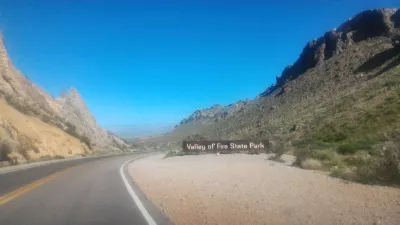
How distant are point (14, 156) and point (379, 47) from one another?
58.4m

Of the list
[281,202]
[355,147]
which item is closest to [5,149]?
[355,147]

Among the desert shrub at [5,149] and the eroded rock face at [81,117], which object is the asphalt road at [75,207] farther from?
the eroded rock face at [81,117]

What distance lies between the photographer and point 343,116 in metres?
43.3

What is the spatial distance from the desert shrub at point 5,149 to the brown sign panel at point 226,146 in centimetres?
1714

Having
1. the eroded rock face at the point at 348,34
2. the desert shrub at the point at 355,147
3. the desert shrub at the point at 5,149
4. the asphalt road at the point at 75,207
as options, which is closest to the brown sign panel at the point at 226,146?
the desert shrub at the point at 355,147

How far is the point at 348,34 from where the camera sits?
84562 mm

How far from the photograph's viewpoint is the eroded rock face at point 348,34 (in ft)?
264

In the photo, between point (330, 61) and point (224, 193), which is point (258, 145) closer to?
point (224, 193)

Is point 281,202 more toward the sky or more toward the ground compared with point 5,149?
more toward the ground

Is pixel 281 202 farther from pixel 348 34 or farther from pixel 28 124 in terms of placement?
pixel 348 34

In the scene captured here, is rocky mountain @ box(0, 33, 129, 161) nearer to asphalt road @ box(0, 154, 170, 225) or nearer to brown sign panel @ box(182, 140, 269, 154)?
brown sign panel @ box(182, 140, 269, 154)

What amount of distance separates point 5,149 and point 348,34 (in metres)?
68.4

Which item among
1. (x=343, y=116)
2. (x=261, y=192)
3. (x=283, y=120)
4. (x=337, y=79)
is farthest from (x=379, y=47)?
(x=261, y=192)

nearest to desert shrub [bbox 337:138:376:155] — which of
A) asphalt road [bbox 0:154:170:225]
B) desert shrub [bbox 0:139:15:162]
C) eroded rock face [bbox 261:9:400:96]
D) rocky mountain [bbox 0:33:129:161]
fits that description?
asphalt road [bbox 0:154:170:225]
